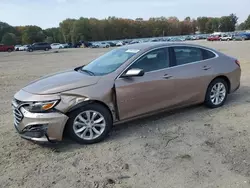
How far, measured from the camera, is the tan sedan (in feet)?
13.5

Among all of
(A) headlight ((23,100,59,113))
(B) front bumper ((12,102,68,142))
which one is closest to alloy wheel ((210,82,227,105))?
(B) front bumper ((12,102,68,142))

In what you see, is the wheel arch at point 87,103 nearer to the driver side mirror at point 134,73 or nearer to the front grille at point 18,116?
the driver side mirror at point 134,73

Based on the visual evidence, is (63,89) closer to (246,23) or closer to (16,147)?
(16,147)

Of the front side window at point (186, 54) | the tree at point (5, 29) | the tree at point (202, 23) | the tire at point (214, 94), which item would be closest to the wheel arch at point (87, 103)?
the front side window at point (186, 54)

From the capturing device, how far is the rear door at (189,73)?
17.1ft

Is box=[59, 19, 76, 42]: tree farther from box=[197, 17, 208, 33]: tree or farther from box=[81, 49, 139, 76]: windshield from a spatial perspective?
box=[81, 49, 139, 76]: windshield

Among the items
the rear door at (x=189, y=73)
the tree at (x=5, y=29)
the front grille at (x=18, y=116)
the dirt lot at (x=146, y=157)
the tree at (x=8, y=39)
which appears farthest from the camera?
the tree at (x=5, y=29)

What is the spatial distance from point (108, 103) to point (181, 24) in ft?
509

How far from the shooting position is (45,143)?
162 inches

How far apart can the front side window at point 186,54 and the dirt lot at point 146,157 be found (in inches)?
46.0

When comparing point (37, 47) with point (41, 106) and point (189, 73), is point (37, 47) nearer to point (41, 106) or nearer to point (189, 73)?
point (189, 73)

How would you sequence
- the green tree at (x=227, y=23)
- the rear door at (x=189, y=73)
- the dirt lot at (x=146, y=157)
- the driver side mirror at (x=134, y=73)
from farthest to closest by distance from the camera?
the green tree at (x=227, y=23) → the rear door at (x=189, y=73) → the driver side mirror at (x=134, y=73) → the dirt lot at (x=146, y=157)

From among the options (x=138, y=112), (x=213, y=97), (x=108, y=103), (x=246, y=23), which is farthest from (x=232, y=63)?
(x=246, y=23)

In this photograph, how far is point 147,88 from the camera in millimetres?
4785
